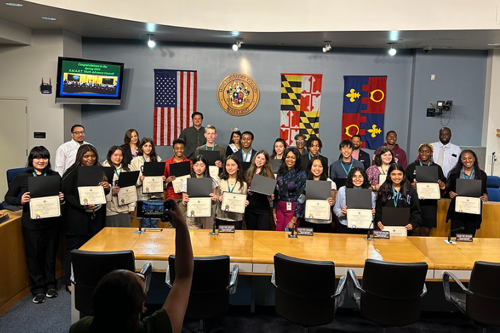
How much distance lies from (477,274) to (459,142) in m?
7.11

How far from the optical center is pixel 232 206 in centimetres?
522

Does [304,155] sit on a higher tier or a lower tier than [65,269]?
higher

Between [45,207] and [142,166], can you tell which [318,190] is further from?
[45,207]

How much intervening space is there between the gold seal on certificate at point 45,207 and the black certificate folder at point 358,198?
2940 millimetres

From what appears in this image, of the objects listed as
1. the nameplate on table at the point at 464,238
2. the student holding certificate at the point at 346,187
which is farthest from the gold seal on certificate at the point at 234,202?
the nameplate on table at the point at 464,238

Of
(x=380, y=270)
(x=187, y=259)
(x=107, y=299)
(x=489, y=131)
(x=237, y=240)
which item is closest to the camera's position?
(x=107, y=299)

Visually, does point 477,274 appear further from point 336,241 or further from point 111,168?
point 111,168

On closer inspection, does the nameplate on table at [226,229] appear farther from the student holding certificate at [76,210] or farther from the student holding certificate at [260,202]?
the student holding certificate at [76,210]

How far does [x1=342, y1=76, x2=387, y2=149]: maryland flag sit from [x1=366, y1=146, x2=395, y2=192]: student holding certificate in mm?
3896

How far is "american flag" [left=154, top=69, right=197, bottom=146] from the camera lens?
9.95 metres

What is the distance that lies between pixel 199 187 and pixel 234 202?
1.37ft

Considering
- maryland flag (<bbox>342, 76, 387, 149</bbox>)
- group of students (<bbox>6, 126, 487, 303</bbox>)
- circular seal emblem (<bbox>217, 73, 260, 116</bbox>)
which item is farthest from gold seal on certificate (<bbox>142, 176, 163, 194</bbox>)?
maryland flag (<bbox>342, 76, 387, 149</bbox>)

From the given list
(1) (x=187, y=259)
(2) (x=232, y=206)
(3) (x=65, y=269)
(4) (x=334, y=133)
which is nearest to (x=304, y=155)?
(4) (x=334, y=133)

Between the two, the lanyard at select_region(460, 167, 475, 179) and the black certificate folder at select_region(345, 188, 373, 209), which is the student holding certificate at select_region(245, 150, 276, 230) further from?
the lanyard at select_region(460, 167, 475, 179)
